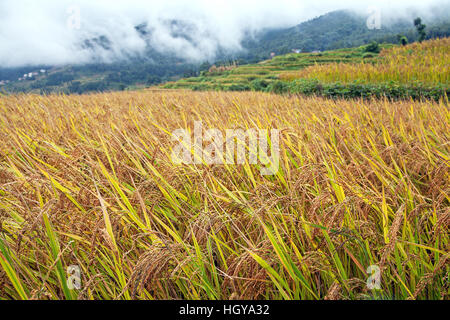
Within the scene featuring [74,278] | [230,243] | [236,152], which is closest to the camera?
[74,278]

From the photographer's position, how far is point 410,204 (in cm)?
159

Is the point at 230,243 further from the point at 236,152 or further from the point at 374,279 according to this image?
the point at 236,152

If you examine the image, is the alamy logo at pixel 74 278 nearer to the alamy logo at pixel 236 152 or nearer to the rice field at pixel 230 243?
the rice field at pixel 230 243

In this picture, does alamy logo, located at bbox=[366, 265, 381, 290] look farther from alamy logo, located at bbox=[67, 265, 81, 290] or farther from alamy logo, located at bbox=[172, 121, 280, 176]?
alamy logo, located at bbox=[67, 265, 81, 290]

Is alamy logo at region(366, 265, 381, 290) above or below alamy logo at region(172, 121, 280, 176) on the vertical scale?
below

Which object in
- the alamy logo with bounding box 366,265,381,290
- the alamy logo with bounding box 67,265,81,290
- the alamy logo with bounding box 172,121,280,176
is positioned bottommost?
the alamy logo with bounding box 366,265,381,290

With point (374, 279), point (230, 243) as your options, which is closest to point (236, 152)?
point (230, 243)

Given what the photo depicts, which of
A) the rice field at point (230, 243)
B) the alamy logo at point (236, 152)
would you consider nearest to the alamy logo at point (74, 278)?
the rice field at point (230, 243)

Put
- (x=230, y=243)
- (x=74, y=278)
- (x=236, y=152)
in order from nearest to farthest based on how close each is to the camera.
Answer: (x=74, y=278) < (x=230, y=243) < (x=236, y=152)

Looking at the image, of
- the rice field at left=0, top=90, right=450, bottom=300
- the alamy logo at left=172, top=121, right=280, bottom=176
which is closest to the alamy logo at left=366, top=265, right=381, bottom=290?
the rice field at left=0, top=90, right=450, bottom=300

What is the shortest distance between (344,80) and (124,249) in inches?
539

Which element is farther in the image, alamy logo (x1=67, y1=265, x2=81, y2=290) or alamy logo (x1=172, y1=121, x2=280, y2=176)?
alamy logo (x1=172, y1=121, x2=280, y2=176)

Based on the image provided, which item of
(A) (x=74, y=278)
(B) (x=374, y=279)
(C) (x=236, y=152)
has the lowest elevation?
(B) (x=374, y=279)
